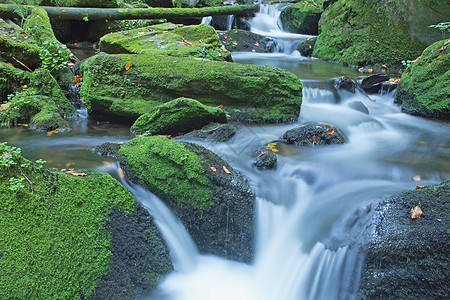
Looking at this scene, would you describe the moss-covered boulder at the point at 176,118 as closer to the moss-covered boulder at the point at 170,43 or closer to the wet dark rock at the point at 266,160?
the wet dark rock at the point at 266,160

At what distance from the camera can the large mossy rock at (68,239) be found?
2.65m

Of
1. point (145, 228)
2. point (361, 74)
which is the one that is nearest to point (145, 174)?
point (145, 228)

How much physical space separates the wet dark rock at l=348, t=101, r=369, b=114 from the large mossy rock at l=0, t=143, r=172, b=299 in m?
5.34

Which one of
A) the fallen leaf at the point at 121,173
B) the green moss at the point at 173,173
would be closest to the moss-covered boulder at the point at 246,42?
the green moss at the point at 173,173

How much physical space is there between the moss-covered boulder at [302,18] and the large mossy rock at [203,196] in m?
12.8

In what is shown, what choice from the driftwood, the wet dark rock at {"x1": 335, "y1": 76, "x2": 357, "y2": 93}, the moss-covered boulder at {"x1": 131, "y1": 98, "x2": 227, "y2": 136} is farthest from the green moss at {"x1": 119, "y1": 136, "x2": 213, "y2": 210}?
the driftwood

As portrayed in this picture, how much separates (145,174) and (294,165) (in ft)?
Result: 6.30

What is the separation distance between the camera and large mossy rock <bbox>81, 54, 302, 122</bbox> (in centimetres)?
613

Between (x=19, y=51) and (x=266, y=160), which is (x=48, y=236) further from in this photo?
(x=19, y=51)

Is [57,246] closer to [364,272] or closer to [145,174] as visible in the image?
[145,174]

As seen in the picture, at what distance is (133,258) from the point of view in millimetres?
3203

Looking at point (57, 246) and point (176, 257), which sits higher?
point (57, 246)

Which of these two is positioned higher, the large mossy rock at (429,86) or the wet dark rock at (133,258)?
the large mossy rock at (429,86)

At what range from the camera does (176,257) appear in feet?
11.8
